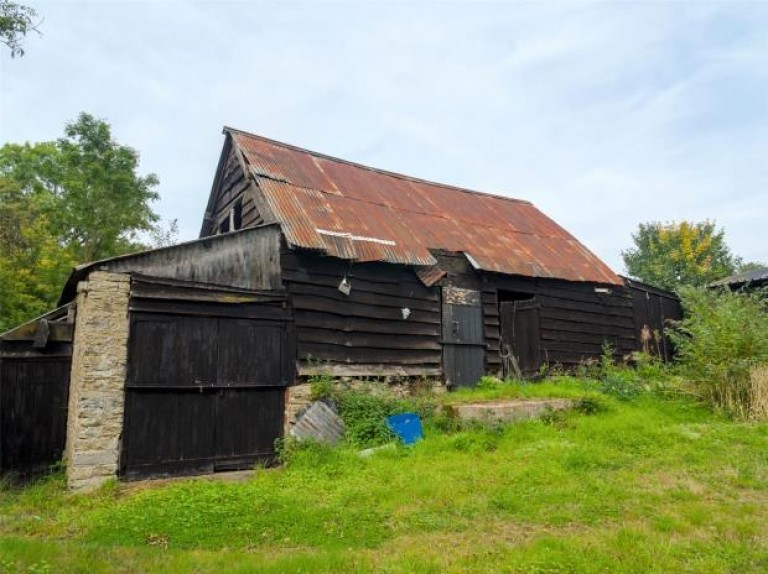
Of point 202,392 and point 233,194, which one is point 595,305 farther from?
point 202,392

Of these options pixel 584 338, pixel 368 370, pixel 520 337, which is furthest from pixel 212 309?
pixel 584 338

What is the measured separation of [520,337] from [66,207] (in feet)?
62.7

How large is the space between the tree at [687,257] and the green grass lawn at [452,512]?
2409 centimetres

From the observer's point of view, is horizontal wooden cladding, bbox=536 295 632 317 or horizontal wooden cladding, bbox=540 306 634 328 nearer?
horizontal wooden cladding, bbox=540 306 634 328

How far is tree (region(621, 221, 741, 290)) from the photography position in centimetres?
2997

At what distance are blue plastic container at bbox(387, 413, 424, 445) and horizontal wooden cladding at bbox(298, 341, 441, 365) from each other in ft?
5.55

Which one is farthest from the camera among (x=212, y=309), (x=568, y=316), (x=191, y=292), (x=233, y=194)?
(x=568, y=316)

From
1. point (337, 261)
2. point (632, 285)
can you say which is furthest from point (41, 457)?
point (632, 285)

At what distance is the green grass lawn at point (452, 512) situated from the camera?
14.8 feet

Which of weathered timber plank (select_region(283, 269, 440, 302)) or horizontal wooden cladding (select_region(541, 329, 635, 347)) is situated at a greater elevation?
weathered timber plank (select_region(283, 269, 440, 302))

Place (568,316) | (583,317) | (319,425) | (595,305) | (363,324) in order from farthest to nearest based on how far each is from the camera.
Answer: (595,305), (583,317), (568,316), (363,324), (319,425)

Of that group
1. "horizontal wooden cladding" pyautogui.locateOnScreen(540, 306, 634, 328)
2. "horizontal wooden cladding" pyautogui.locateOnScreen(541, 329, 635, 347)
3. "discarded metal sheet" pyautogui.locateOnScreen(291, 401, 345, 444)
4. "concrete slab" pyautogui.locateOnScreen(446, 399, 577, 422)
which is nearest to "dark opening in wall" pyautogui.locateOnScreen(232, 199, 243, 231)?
"discarded metal sheet" pyautogui.locateOnScreen(291, 401, 345, 444)

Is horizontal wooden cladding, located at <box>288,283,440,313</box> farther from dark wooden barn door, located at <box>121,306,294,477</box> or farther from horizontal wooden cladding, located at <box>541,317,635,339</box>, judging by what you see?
horizontal wooden cladding, located at <box>541,317,635,339</box>

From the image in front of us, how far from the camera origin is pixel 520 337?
13.7 m
